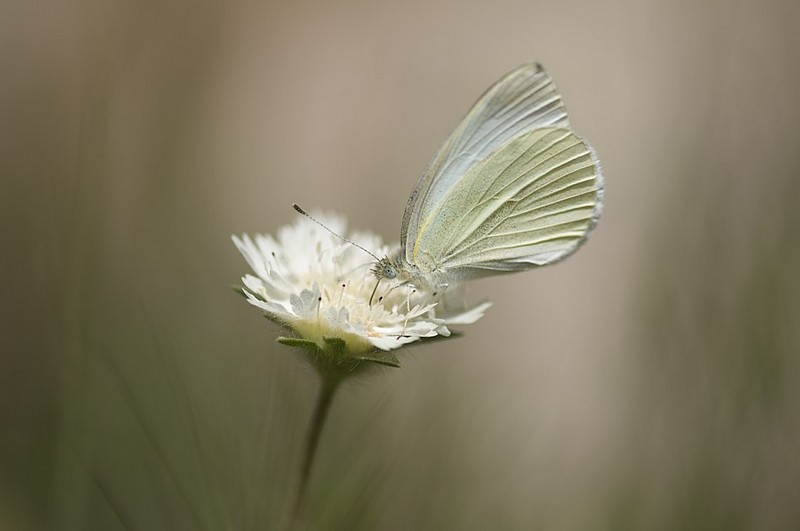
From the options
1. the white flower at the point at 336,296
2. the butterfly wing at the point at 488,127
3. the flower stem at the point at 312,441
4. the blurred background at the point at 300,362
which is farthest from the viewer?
the butterfly wing at the point at 488,127

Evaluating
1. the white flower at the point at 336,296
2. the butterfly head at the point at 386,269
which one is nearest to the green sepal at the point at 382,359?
the white flower at the point at 336,296

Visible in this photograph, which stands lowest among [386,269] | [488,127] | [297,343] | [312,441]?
[312,441]

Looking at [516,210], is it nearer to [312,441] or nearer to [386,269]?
[386,269]

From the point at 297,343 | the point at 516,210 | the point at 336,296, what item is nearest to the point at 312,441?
the point at 297,343

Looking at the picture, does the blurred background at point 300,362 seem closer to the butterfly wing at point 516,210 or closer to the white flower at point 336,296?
the white flower at point 336,296

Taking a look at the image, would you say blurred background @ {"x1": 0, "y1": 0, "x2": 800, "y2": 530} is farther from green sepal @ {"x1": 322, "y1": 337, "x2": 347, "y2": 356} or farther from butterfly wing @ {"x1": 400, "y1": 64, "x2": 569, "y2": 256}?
butterfly wing @ {"x1": 400, "y1": 64, "x2": 569, "y2": 256}

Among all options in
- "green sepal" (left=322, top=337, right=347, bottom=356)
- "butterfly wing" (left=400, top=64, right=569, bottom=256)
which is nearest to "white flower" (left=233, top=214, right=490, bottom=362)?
"green sepal" (left=322, top=337, right=347, bottom=356)

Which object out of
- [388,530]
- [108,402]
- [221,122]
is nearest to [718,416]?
[388,530]

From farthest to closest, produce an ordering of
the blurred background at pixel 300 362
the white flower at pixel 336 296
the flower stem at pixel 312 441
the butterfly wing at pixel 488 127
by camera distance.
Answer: the butterfly wing at pixel 488 127
the blurred background at pixel 300 362
the white flower at pixel 336 296
the flower stem at pixel 312 441
